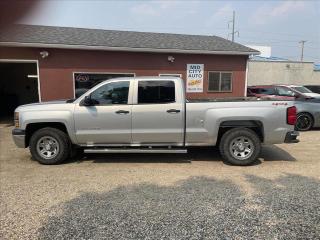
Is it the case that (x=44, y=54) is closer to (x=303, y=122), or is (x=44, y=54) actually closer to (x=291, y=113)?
(x=291, y=113)

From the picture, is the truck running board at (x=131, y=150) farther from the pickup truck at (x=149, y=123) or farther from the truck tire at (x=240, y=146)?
the truck tire at (x=240, y=146)

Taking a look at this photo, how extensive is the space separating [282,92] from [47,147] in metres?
10.8

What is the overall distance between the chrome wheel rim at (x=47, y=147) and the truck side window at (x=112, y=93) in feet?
4.24

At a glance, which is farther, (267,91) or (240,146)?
(267,91)

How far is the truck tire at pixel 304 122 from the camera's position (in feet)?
37.3

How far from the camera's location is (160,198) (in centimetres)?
475

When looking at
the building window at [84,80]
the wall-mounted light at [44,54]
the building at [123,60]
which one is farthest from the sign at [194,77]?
the wall-mounted light at [44,54]

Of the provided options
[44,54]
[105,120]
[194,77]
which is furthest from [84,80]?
[105,120]

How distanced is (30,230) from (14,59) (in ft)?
31.3

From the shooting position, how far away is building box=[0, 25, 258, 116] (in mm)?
12594

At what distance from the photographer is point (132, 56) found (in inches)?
530

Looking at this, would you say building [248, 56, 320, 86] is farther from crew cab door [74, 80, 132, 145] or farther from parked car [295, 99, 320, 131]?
crew cab door [74, 80, 132, 145]

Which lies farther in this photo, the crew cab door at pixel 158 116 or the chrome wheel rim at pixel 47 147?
the chrome wheel rim at pixel 47 147

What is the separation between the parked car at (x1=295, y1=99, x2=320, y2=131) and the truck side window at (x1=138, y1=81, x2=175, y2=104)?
21.0 ft
